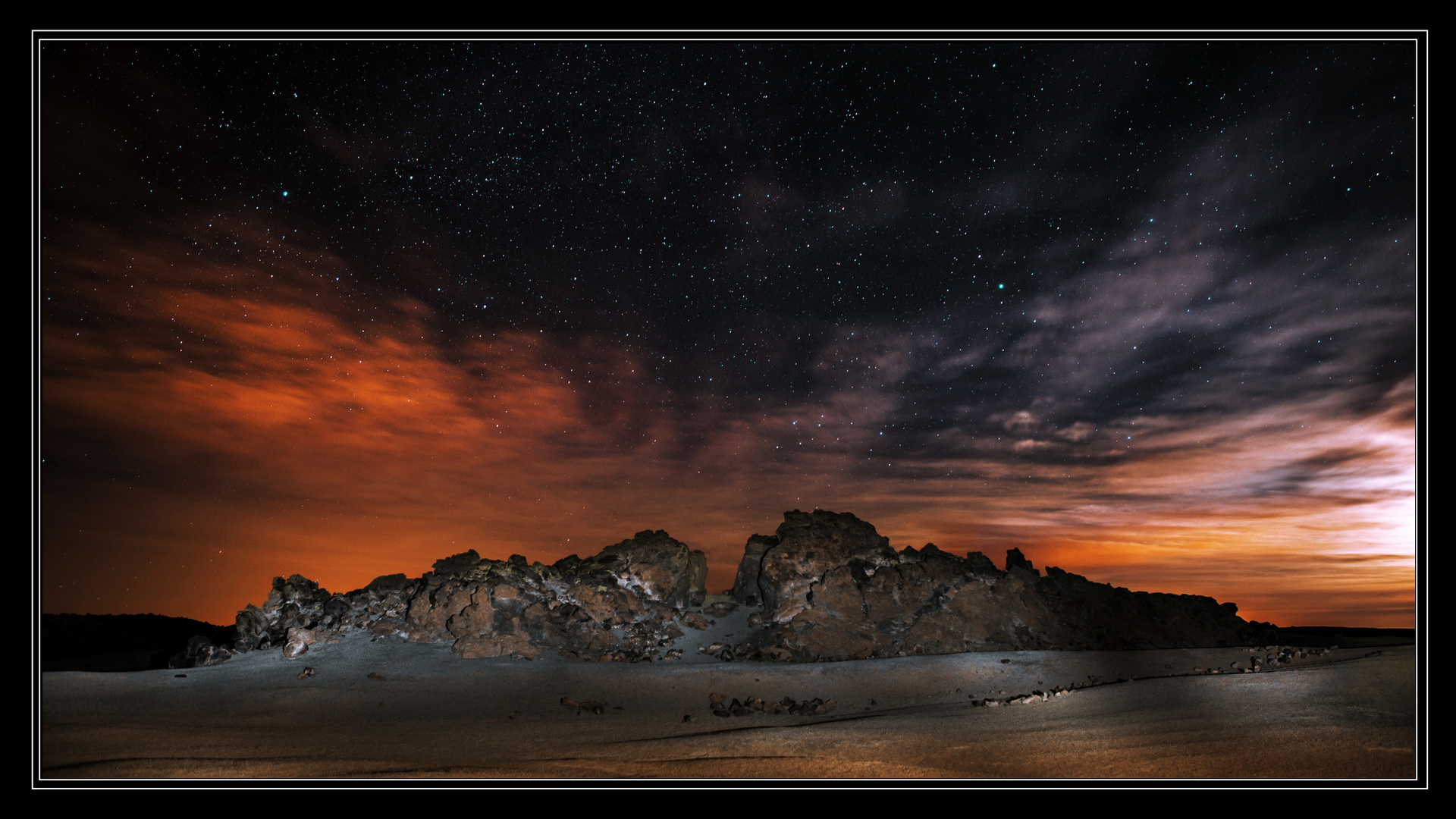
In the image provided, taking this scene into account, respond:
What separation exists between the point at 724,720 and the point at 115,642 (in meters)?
25.9

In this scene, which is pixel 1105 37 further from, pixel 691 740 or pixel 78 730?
pixel 78 730

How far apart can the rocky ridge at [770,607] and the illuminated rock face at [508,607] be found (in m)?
0.05

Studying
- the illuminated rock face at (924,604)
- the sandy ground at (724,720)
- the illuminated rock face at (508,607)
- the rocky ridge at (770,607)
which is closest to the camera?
the sandy ground at (724,720)

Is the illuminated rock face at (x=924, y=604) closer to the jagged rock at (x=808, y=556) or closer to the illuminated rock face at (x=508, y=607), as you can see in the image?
the jagged rock at (x=808, y=556)

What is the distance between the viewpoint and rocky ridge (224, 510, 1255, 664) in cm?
1830

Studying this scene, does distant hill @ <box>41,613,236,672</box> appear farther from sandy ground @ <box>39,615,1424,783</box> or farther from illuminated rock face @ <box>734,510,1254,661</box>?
illuminated rock face @ <box>734,510,1254,661</box>

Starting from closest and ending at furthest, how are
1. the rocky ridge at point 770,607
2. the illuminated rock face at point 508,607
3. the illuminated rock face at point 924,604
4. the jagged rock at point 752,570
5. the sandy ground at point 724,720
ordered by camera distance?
the sandy ground at point 724,720
the illuminated rock face at point 508,607
the rocky ridge at point 770,607
the illuminated rock face at point 924,604
the jagged rock at point 752,570

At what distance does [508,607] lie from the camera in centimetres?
1878

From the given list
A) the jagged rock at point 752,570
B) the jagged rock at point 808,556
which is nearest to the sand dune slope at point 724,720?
the jagged rock at point 808,556

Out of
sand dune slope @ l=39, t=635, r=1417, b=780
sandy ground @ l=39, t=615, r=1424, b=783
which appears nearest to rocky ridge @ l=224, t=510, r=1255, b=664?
sandy ground @ l=39, t=615, r=1424, b=783

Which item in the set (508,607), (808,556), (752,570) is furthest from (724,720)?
(752,570)

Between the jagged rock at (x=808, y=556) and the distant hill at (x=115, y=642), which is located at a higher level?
the jagged rock at (x=808, y=556)

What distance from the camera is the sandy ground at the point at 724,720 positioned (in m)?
7.28

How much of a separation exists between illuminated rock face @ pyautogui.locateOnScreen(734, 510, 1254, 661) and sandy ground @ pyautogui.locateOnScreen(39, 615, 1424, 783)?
2326 millimetres
